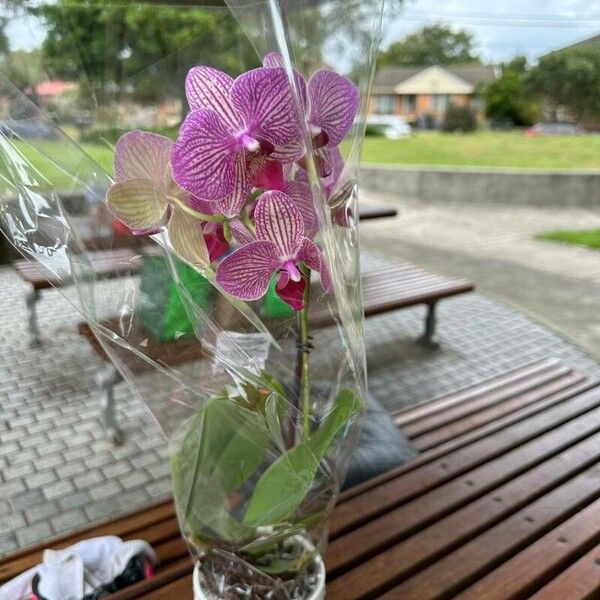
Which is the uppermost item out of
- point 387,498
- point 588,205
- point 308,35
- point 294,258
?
point 308,35

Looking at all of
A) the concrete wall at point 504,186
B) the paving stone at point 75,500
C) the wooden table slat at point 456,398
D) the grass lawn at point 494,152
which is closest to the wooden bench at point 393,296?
the paving stone at point 75,500

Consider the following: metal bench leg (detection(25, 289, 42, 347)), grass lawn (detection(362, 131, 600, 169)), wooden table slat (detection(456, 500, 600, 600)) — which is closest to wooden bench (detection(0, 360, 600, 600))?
wooden table slat (detection(456, 500, 600, 600))

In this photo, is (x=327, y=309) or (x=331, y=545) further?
(x=331, y=545)

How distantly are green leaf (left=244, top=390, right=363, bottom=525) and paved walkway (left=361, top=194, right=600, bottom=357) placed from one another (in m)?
3.49

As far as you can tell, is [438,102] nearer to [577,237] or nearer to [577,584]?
[577,237]

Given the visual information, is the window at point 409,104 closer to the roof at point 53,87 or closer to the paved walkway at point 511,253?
the paved walkway at point 511,253

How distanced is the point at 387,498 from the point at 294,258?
93cm

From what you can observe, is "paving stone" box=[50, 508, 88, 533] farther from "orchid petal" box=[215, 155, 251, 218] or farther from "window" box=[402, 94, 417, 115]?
"window" box=[402, 94, 417, 115]

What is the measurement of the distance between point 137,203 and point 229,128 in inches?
6.2

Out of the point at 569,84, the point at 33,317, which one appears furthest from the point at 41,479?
the point at 569,84

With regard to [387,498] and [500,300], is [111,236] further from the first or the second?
[500,300]

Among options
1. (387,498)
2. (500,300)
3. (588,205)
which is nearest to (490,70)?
(588,205)

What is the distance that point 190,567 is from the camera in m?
1.29

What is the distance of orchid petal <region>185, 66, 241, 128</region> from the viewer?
2.53 ft
